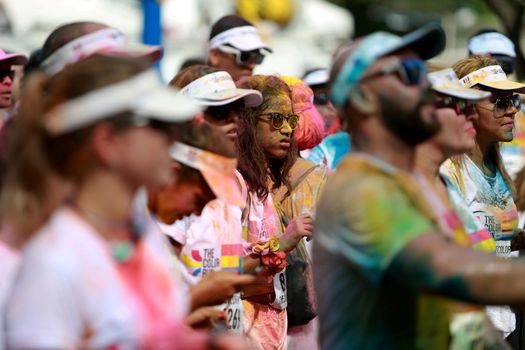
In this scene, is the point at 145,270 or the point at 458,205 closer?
the point at 145,270

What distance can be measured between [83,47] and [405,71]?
3.99ft

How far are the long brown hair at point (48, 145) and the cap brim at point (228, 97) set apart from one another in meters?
2.31

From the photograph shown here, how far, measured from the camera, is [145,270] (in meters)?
3.26

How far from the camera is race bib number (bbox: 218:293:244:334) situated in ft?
18.9

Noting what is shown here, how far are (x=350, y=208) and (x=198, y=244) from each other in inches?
64.2

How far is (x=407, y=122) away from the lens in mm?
3822

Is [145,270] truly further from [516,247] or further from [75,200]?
[516,247]

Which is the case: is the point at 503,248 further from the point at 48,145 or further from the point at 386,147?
the point at 48,145

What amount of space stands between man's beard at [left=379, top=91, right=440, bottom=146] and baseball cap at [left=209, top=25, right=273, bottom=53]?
5.46 metres

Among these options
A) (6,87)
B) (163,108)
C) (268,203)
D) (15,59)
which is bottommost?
(268,203)

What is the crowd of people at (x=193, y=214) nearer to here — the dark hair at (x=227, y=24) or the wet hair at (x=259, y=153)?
the wet hair at (x=259, y=153)

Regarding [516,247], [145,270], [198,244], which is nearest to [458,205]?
[198,244]

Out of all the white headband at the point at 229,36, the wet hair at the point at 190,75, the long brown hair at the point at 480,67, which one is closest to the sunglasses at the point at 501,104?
the long brown hair at the point at 480,67

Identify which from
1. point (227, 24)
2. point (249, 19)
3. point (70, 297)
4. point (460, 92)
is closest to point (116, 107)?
point (70, 297)
